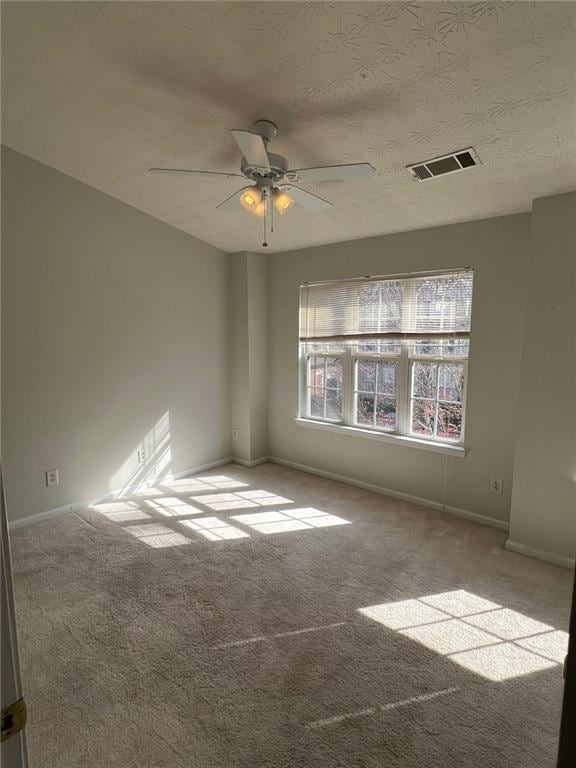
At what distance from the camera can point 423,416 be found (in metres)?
3.63

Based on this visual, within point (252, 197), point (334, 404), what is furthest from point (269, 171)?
point (334, 404)

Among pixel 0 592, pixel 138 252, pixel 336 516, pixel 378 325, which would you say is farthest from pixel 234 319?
pixel 0 592

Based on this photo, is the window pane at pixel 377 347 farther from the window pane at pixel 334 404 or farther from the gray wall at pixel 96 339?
the gray wall at pixel 96 339

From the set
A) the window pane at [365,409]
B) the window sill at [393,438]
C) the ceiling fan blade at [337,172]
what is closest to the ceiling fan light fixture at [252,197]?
the ceiling fan blade at [337,172]

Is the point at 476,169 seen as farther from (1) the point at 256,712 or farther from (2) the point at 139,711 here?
(2) the point at 139,711

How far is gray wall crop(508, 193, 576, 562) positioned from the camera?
8.55 feet

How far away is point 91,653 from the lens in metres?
1.98

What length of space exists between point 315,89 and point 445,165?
3.23 feet

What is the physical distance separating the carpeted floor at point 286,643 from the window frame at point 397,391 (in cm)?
77

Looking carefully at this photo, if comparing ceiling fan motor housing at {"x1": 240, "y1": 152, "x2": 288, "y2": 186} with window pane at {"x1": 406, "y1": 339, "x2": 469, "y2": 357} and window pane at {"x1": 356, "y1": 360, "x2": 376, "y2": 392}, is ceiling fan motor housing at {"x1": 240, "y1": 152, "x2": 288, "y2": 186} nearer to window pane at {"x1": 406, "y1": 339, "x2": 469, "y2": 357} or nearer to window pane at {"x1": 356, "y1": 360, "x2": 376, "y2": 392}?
window pane at {"x1": 406, "y1": 339, "x2": 469, "y2": 357}

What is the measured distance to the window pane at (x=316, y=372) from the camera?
4324mm

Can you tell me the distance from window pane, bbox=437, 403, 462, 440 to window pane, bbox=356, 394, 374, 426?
67 cm

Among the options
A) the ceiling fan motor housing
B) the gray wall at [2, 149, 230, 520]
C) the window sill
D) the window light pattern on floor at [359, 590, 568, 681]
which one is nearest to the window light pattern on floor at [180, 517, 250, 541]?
the gray wall at [2, 149, 230, 520]

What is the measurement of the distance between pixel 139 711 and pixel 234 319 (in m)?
3.59
